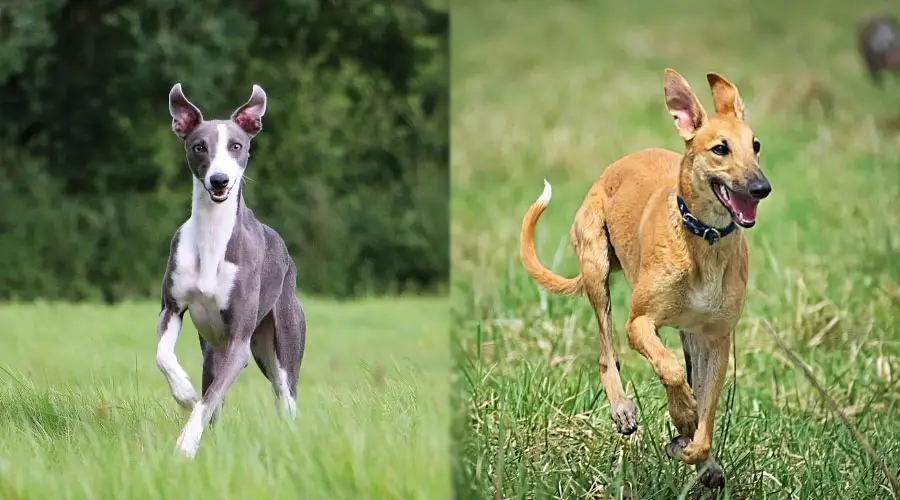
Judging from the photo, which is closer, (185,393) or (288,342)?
(185,393)

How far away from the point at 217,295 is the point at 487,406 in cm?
96

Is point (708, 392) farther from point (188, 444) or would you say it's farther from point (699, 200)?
point (188, 444)

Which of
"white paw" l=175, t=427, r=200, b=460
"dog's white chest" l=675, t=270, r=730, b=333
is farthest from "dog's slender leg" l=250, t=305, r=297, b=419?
"dog's white chest" l=675, t=270, r=730, b=333

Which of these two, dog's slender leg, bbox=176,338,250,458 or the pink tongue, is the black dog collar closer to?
the pink tongue

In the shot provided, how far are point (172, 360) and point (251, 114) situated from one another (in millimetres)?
514

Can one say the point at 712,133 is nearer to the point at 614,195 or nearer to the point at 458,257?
the point at 614,195

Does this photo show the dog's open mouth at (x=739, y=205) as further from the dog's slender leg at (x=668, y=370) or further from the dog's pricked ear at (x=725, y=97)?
the dog's slender leg at (x=668, y=370)

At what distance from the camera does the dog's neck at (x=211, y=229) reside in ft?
7.91

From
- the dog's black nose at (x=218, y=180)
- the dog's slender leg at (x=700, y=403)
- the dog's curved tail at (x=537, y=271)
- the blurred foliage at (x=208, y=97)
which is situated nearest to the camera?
the dog's black nose at (x=218, y=180)

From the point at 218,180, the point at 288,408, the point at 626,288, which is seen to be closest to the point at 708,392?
the point at 288,408

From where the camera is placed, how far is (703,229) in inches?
97.3

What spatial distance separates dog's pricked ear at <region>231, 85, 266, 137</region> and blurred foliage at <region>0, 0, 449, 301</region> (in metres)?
0.46

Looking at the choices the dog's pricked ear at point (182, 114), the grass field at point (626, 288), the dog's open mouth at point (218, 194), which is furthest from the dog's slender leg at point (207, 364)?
the grass field at point (626, 288)

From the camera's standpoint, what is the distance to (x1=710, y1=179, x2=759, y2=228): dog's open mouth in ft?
7.71
